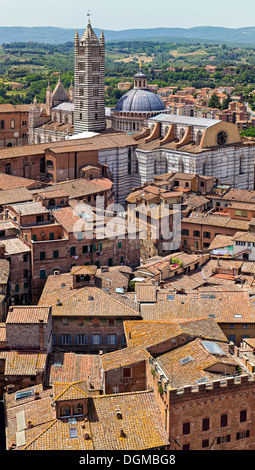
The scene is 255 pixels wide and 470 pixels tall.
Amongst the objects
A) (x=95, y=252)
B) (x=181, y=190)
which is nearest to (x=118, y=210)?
(x=181, y=190)

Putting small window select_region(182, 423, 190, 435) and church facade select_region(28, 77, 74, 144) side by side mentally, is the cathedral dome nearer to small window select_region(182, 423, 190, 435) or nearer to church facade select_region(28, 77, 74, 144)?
church facade select_region(28, 77, 74, 144)

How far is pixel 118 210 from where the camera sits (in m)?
54.3

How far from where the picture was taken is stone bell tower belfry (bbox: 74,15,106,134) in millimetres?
63562

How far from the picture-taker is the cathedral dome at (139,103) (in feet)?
211

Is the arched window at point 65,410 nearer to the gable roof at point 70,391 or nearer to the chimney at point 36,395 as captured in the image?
the gable roof at point 70,391

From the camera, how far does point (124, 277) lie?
39625mm

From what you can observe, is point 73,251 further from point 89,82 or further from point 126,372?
point 89,82

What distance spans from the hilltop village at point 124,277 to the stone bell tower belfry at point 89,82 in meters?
0.12

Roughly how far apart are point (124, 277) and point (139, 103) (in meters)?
28.2

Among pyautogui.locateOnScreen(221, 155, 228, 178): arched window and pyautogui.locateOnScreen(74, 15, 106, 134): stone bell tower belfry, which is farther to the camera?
pyautogui.locateOnScreen(74, 15, 106, 134): stone bell tower belfry

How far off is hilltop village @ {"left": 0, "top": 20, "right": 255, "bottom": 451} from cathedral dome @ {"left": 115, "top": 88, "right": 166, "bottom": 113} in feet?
0.39

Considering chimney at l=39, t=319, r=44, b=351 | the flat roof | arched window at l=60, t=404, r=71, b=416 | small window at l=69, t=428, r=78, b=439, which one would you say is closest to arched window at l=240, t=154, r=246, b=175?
the flat roof

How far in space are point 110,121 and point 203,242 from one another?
22.5 m

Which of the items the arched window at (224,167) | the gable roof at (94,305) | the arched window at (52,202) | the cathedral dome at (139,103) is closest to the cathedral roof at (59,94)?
the cathedral dome at (139,103)
